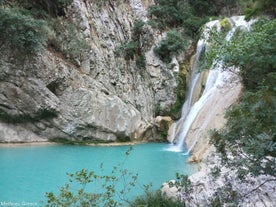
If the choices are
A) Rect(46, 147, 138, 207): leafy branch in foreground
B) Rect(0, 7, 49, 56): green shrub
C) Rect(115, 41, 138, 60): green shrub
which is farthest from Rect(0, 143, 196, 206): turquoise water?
Rect(115, 41, 138, 60): green shrub

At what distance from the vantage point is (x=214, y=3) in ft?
69.0

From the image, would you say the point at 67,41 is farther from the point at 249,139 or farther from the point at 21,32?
the point at 249,139

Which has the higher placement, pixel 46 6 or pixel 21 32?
pixel 46 6

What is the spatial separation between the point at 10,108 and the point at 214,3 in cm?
1442

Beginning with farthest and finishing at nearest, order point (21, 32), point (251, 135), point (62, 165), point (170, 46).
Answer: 1. point (170, 46)
2. point (21, 32)
3. point (62, 165)
4. point (251, 135)

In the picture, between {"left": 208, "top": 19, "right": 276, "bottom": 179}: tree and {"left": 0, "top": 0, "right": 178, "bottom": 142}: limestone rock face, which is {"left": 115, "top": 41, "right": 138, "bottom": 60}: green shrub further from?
{"left": 208, "top": 19, "right": 276, "bottom": 179}: tree

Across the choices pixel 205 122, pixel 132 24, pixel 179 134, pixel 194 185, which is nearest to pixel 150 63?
pixel 132 24

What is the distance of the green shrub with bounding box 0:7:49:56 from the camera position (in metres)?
12.7

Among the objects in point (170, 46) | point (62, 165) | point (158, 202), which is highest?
point (170, 46)

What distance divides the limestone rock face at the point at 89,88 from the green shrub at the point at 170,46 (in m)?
0.38

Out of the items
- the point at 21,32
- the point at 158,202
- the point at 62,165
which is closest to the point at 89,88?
the point at 21,32

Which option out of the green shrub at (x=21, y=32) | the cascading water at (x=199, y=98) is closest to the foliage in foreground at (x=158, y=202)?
the cascading water at (x=199, y=98)

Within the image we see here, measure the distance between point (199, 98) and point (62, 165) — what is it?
809 cm

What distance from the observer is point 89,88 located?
1455cm
